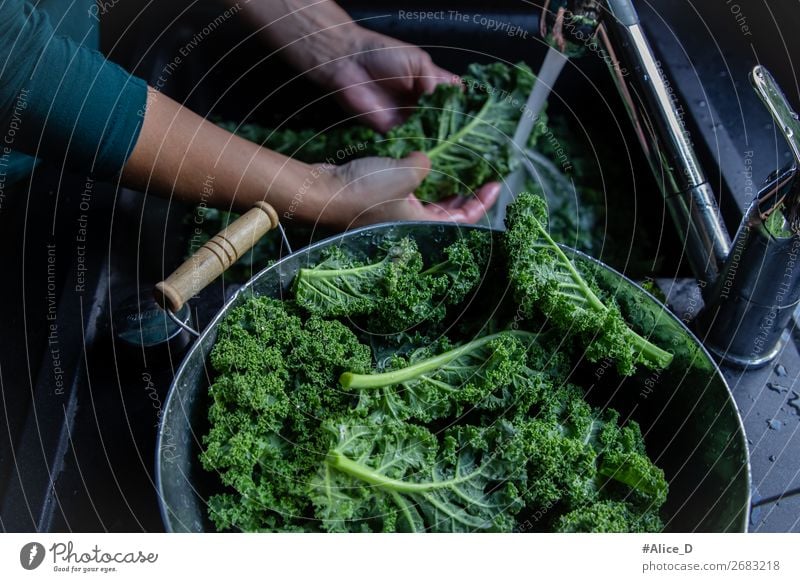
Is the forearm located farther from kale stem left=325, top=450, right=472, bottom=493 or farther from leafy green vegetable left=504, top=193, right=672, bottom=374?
kale stem left=325, top=450, right=472, bottom=493

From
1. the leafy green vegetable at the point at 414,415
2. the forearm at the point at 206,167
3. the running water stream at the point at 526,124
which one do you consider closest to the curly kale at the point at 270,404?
the leafy green vegetable at the point at 414,415

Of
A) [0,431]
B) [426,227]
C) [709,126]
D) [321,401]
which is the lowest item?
[0,431]

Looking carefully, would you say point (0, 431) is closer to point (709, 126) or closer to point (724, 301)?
point (724, 301)

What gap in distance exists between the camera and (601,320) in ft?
2.91

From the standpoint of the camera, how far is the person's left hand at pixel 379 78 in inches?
62.2

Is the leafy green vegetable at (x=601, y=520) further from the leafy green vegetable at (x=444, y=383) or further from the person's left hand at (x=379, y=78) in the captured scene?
the person's left hand at (x=379, y=78)

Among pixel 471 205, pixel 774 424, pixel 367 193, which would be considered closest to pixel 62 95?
pixel 367 193

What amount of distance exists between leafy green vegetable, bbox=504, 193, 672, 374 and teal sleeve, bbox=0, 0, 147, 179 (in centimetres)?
63

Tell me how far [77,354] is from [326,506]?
57 centimetres

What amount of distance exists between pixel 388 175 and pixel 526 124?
1.21ft

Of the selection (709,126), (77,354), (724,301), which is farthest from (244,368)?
(709,126)

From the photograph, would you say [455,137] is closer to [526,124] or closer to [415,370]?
[526,124]

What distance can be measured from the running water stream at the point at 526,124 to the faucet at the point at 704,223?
0.36 meters
